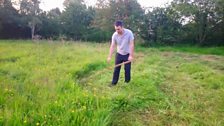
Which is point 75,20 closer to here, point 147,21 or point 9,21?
point 9,21

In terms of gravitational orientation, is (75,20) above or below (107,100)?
above

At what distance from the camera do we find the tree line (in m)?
16.4

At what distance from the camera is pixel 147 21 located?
1778cm

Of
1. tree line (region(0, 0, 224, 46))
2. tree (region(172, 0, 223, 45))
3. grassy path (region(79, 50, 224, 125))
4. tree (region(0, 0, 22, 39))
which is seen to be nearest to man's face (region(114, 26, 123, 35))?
grassy path (region(79, 50, 224, 125))

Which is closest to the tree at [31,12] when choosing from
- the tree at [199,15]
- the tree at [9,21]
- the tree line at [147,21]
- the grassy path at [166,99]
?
the tree line at [147,21]

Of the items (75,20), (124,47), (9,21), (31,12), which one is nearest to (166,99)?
(124,47)

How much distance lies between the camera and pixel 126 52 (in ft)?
17.3

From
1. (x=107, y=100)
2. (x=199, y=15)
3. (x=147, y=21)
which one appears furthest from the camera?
(x=147, y=21)

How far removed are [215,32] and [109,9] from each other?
7.94 metres

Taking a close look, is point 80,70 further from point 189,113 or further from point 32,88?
point 189,113

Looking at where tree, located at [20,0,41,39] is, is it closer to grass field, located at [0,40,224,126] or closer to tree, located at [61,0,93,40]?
tree, located at [61,0,93,40]

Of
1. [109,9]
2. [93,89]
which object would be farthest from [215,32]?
[93,89]

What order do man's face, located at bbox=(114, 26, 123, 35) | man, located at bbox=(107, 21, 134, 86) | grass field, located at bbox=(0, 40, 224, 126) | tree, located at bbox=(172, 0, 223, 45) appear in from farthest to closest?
tree, located at bbox=(172, 0, 223, 45), man, located at bbox=(107, 21, 134, 86), man's face, located at bbox=(114, 26, 123, 35), grass field, located at bbox=(0, 40, 224, 126)

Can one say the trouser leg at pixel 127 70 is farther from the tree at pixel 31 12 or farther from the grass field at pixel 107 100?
the tree at pixel 31 12
